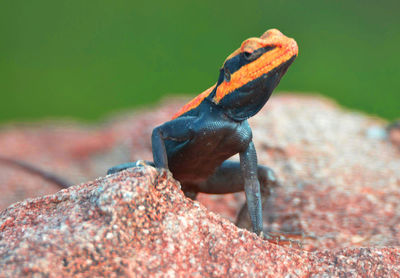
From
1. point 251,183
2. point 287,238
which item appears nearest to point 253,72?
point 251,183

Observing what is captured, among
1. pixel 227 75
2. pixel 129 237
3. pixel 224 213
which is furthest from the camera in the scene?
pixel 224 213

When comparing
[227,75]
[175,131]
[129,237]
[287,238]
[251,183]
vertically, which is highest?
[227,75]

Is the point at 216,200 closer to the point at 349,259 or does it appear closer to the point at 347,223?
the point at 347,223

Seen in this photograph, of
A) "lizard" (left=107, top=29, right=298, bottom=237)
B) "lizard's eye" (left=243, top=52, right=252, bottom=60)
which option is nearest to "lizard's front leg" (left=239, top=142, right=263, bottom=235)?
"lizard" (left=107, top=29, right=298, bottom=237)

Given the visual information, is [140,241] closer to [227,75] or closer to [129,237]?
[129,237]

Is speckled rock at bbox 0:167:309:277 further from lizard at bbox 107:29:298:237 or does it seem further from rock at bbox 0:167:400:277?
lizard at bbox 107:29:298:237

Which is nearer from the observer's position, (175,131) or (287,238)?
(175,131)
